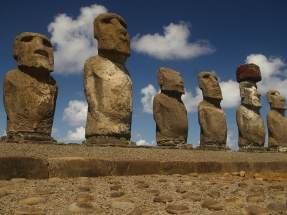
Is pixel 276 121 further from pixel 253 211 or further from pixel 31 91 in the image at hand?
pixel 253 211

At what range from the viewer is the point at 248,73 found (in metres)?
14.8

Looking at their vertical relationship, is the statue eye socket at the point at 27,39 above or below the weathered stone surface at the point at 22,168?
above

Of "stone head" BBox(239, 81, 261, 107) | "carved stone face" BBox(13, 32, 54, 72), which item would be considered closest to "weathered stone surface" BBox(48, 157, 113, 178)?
"carved stone face" BBox(13, 32, 54, 72)

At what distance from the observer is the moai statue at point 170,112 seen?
10203 millimetres

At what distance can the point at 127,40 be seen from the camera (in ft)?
27.0

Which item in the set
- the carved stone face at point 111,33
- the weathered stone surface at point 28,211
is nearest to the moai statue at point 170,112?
the carved stone face at point 111,33

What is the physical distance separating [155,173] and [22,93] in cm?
343

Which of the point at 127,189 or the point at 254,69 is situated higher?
the point at 254,69

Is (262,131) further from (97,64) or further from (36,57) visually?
(36,57)

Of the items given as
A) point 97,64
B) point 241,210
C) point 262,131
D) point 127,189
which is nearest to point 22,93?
point 97,64

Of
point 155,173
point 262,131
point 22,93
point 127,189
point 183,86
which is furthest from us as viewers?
point 262,131

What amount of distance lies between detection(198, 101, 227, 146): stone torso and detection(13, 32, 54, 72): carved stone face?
6.73m

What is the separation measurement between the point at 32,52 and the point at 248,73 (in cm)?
1054

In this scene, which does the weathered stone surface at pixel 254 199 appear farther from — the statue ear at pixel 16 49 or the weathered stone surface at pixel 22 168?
the statue ear at pixel 16 49
